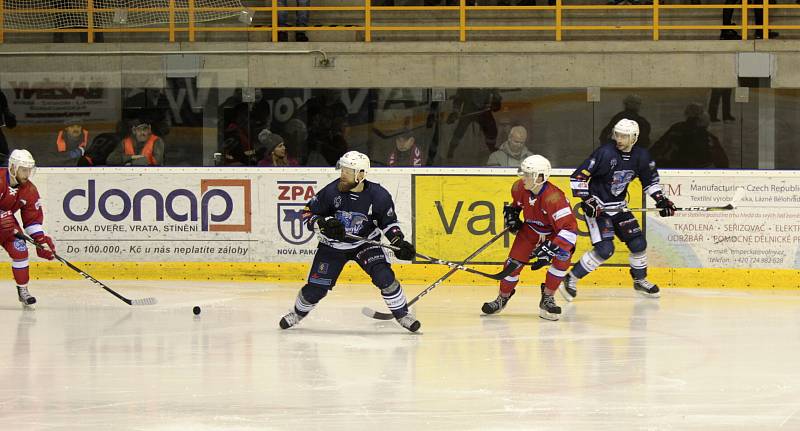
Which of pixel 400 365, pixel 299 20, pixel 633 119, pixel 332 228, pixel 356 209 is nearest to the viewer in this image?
pixel 400 365

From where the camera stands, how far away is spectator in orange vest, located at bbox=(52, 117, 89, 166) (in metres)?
11.5

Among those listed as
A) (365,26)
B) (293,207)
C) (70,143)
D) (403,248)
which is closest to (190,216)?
(293,207)

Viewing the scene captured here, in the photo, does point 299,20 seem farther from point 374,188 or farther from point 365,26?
point 374,188

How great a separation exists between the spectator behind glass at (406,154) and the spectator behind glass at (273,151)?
0.84 metres

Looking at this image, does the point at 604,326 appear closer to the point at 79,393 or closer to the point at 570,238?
the point at 570,238

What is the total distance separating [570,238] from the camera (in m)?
8.51

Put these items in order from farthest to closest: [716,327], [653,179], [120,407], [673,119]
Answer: [673,119] < [653,179] < [716,327] < [120,407]

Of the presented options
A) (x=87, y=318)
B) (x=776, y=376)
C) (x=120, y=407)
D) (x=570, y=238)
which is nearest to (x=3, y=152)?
(x=87, y=318)

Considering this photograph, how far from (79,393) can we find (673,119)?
6.49 metres

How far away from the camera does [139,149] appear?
37.4 feet

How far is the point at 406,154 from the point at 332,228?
12.3 feet

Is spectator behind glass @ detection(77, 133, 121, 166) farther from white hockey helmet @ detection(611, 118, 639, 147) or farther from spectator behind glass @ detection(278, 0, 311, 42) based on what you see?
white hockey helmet @ detection(611, 118, 639, 147)

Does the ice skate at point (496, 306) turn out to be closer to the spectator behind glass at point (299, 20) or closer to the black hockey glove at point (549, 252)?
the black hockey glove at point (549, 252)

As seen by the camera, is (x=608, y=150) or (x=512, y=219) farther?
(x=608, y=150)
